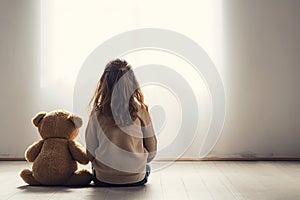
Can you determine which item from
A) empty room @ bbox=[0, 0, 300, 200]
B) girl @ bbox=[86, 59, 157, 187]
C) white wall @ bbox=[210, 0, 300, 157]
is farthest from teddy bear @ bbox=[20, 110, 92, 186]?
white wall @ bbox=[210, 0, 300, 157]

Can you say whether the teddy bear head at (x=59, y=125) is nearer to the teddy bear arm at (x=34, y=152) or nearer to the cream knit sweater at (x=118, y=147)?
the teddy bear arm at (x=34, y=152)

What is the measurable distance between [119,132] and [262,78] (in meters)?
1.89

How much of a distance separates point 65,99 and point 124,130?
1.67 metres

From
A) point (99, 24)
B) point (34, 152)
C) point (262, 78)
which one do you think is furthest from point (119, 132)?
point (262, 78)

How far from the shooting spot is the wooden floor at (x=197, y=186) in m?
2.64

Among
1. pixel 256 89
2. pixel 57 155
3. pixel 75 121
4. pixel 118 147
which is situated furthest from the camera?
pixel 256 89

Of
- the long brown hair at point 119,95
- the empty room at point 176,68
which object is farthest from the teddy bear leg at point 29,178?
the empty room at point 176,68

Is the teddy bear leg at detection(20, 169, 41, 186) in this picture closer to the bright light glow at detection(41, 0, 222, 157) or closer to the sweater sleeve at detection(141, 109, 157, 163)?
the sweater sleeve at detection(141, 109, 157, 163)

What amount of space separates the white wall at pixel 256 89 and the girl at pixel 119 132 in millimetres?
1504

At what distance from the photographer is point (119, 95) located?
288cm

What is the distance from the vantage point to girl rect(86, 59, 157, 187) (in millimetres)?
2828

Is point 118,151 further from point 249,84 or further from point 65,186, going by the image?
point 249,84

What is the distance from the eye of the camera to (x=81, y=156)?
295 centimetres

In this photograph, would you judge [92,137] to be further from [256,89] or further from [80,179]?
[256,89]
